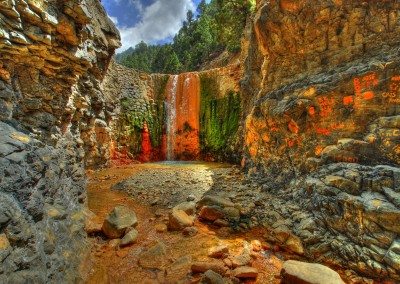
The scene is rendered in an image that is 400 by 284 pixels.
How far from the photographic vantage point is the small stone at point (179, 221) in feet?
18.9

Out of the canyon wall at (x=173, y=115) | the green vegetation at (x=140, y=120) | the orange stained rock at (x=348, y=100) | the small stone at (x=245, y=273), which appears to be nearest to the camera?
the small stone at (x=245, y=273)

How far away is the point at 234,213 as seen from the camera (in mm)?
6273

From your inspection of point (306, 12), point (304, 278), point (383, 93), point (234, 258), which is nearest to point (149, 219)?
point (234, 258)

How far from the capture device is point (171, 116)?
1786 cm

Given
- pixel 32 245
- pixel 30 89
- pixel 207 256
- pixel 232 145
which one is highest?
pixel 30 89

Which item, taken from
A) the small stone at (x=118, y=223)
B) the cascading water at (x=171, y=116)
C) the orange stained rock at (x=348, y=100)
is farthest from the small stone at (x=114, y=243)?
the cascading water at (x=171, y=116)

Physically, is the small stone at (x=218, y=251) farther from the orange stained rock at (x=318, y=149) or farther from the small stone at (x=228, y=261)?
the orange stained rock at (x=318, y=149)

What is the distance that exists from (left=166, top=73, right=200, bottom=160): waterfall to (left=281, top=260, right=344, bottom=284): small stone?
41.0 ft

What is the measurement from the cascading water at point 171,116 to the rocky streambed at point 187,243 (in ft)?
28.4

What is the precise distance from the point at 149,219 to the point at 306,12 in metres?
7.50

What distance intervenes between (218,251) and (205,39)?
102 feet

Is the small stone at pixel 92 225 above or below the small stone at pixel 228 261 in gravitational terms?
above

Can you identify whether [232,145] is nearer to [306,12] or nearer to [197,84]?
[197,84]

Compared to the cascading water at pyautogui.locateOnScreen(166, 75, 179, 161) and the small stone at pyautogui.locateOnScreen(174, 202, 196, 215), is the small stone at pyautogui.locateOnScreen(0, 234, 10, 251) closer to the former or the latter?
the small stone at pyautogui.locateOnScreen(174, 202, 196, 215)
